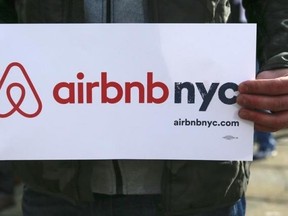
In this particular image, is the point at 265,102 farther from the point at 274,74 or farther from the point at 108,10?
the point at 108,10

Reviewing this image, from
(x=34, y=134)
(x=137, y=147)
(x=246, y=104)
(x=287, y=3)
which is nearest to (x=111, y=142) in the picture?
(x=137, y=147)

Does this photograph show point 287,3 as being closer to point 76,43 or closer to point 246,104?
point 246,104

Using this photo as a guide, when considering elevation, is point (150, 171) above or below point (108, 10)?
below

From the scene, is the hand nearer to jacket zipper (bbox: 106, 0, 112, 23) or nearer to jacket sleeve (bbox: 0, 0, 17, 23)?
jacket zipper (bbox: 106, 0, 112, 23)

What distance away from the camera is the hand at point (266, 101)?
1.22 meters

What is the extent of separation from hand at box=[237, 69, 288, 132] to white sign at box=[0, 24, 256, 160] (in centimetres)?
3

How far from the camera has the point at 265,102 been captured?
4.01 feet

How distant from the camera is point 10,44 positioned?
1272 millimetres

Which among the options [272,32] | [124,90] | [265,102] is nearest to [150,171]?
[124,90]

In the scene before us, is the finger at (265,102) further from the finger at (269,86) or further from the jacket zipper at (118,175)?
the jacket zipper at (118,175)

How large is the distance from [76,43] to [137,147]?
10.3 inches

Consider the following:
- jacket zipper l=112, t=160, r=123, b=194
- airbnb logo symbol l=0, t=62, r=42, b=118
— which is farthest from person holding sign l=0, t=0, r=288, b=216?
airbnb logo symbol l=0, t=62, r=42, b=118

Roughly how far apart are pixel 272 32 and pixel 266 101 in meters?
0.22

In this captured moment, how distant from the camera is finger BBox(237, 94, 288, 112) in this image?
1224 millimetres
